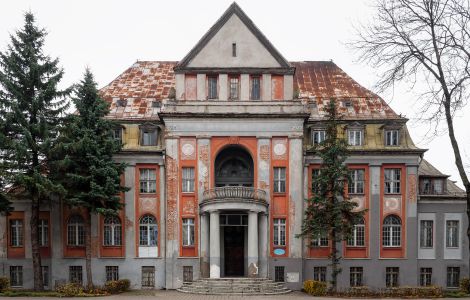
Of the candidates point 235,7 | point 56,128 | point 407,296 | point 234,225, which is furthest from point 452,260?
point 56,128

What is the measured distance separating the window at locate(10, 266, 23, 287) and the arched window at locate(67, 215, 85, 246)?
4.05 meters

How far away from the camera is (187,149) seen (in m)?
38.8

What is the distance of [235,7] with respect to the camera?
3938 centimetres

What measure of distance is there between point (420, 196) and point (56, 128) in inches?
1025

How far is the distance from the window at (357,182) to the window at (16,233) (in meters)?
24.0

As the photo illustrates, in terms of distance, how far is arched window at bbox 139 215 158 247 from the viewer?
39.5 m

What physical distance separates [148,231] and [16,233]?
9.61 m

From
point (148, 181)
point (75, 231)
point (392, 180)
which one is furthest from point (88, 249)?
point (392, 180)

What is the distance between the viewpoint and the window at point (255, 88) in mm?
39250

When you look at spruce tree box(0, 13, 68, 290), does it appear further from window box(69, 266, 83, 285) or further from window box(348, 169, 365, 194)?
window box(348, 169, 365, 194)

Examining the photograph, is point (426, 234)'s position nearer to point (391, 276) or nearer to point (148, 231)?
point (391, 276)

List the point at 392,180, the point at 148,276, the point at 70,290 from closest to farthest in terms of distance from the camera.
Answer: the point at 70,290 < the point at 148,276 < the point at 392,180

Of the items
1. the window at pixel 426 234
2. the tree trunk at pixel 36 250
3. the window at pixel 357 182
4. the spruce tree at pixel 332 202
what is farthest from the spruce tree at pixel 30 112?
the window at pixel 426 234

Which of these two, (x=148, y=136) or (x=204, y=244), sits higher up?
(x=148, y=136)
